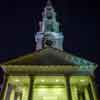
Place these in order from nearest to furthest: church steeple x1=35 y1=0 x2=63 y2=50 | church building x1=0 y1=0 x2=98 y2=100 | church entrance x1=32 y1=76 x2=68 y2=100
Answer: church building x1=0 y1=0 x2=98 y2=100, church entrance x1=32 y1=76 x2=68 y2=100, church steeple x1=35 y1=0 x2=63 y2=50

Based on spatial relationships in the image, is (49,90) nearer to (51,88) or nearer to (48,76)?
(51,88)

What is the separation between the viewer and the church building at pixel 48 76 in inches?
1097

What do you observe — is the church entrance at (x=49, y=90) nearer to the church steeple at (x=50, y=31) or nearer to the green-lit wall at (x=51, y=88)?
the green-lit wall at (x=51, y=88)

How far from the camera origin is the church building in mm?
27875

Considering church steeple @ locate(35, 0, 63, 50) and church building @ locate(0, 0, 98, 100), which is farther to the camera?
church steeple @ locate(35, 0, 63, 50)

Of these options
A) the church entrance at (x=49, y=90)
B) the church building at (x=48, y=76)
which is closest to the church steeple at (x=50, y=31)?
the church entrance at (x=49, y=90)

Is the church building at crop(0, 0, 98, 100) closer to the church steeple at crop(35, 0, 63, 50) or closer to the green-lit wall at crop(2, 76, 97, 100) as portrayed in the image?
the green-lit wall at crop(2, 76, 97, 100)

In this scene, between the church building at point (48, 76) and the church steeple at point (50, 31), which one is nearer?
the church building at point (48, 76)

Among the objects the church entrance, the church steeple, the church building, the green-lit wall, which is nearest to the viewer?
the church building

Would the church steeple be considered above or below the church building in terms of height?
above

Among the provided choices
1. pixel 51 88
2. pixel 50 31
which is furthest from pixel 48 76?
pixel 50 31

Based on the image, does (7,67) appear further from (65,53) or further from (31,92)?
(65,53)

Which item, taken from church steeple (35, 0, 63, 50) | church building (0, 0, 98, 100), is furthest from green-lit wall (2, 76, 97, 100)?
church steeple (35, 0, 63, 50)

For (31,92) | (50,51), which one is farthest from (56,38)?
(31,92)
